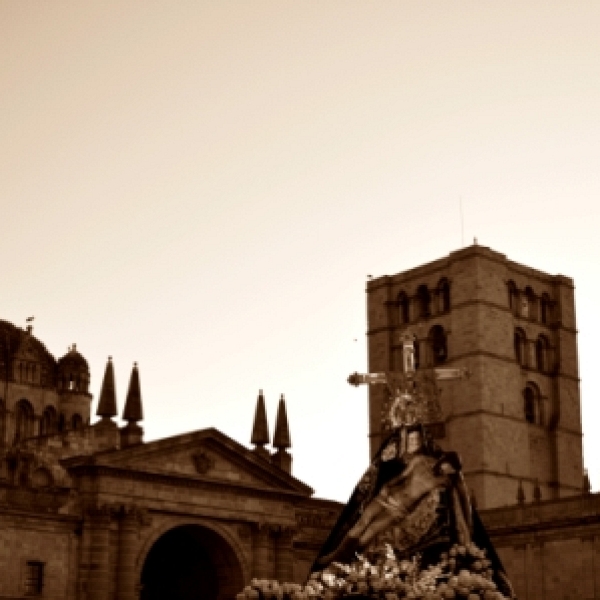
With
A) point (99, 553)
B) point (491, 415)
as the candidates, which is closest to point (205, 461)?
point (99, 553)

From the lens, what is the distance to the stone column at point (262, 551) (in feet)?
183

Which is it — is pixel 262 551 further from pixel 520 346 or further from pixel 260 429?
pixel 520 346

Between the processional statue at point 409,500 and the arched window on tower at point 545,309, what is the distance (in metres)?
61.9

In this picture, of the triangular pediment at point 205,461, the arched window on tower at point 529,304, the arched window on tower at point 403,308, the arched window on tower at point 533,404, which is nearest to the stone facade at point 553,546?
the triangular pediment at point 205,461

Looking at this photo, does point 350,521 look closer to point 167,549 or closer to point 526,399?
point 167,549

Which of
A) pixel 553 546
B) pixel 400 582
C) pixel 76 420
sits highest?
pixel 76 420

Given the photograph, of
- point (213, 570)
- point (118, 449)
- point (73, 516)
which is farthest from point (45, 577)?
point (213, 570)

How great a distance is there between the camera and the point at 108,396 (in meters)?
52.2

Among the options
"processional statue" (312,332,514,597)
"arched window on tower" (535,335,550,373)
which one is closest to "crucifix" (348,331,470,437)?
"processional statue" (312,332,514,597)

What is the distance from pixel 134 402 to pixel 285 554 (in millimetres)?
10662

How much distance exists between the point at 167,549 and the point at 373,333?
96.3 ft

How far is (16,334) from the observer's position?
275 ft

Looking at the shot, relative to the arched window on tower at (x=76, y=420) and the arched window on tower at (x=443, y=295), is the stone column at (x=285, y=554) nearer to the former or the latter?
the arched window on tower at (x=443, y=295)

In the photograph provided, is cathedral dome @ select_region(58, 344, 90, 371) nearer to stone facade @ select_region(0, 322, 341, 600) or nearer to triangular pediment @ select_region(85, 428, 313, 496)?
stone facade @ select_region(0, 322, 341, 600)
